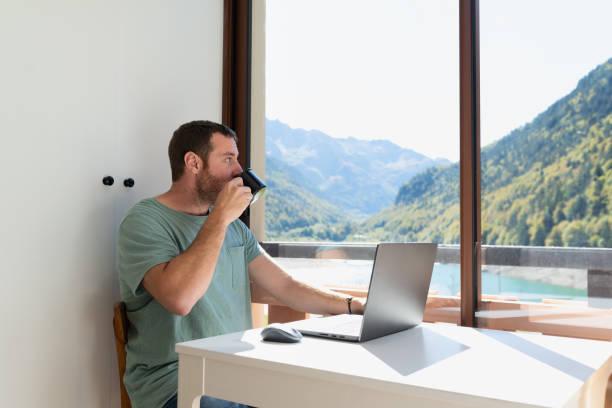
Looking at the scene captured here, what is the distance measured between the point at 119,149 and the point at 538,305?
1.52 metres

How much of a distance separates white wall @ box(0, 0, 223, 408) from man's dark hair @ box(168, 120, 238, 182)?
0.56 ft

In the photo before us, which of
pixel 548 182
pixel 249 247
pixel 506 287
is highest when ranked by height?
pixel 548 182

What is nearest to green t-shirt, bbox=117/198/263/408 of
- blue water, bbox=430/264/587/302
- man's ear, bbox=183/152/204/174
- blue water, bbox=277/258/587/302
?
man's ear, bbox=183/152/204/174

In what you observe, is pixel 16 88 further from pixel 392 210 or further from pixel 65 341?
pixel 392 210

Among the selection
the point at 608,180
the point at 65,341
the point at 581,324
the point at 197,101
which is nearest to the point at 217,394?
the point at 65,341

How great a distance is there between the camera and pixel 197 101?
7.65ft

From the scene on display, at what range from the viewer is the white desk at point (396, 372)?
3.00 feet

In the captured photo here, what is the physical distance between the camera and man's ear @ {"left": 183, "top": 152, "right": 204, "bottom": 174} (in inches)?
73.9

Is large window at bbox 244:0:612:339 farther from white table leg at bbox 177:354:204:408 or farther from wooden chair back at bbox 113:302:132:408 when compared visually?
white table leg at bbox 177:354:204:408

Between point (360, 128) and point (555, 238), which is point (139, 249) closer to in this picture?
point (360, 128)

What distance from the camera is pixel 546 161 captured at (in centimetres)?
179

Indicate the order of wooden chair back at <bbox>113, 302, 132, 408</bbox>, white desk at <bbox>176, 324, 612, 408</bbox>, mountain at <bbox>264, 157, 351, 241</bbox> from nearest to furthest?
white desk at <bbox>176, 324, 612, 408</bbox> < wooden chair back at <bbox>113, 302, 132, 408</bbox> < mountain at <bbox>264, 157, 351, 241</bbox>

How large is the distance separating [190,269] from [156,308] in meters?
0.23

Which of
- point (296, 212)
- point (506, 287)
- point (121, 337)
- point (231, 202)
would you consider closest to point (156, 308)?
point (121, 337)
